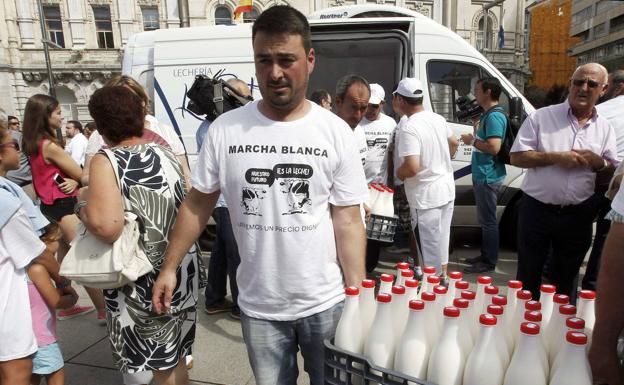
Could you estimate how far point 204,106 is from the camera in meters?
3.61

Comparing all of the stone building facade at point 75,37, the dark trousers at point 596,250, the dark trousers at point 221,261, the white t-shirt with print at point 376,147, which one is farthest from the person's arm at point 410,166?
the stone building facade at point 75,37

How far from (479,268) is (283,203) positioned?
3893 mm

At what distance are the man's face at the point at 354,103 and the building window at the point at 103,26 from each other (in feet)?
104

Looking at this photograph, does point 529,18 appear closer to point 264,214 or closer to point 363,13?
point 363,13

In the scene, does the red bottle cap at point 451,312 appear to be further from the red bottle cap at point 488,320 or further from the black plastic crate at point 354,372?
the black plastic crate at point 354,372

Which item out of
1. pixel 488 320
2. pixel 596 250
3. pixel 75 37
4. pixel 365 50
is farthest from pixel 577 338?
pixel 75 37

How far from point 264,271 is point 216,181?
409mm

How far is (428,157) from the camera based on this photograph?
3453 millimetres

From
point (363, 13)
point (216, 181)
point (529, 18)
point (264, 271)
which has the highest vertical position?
point (529, 18)

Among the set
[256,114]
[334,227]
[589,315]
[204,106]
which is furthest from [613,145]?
[204,106]

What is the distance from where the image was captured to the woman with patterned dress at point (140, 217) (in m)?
1.99

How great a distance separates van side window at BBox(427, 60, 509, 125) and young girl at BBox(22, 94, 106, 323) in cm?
421

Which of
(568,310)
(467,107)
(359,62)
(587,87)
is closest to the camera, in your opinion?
(568,310)

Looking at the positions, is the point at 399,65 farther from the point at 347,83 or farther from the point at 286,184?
the point at 286,184
